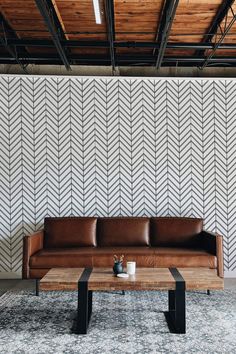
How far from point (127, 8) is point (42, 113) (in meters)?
2.19

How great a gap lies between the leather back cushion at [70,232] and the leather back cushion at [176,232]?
88 centimetres

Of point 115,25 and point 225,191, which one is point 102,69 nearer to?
point 115,25

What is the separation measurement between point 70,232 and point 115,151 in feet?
4.68

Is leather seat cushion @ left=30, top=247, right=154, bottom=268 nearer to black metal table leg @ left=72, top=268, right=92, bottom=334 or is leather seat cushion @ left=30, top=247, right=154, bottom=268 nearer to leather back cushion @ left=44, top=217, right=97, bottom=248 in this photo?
leather back cushion @ left=44, top=217, right=97, bottom=248

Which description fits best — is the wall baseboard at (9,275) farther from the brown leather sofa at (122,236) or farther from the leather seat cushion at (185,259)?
the leather seat cushion at (185,259)

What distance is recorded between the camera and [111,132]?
6.25 metres

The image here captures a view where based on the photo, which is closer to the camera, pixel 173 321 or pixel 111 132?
pixel 173 321

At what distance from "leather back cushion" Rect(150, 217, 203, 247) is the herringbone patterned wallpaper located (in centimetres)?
45

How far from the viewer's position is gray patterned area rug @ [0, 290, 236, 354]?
3.12m

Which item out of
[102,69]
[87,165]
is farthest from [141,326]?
[102,69]

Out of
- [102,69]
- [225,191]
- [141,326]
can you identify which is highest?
[102,69]

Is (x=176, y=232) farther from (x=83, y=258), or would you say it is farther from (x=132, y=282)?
(x=132, y=282)

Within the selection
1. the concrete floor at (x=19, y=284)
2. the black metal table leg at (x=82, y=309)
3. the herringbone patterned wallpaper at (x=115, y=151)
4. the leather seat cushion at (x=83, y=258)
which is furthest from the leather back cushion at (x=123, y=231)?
the black metal table leg at (x=82, y=309)

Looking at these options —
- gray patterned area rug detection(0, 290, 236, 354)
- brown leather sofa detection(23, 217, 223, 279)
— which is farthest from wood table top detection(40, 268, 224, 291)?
brown leather sofa detection(23, 217, 223, 279)
